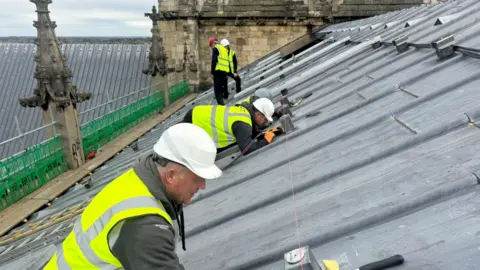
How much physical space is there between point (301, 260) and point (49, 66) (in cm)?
864

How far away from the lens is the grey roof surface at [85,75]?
18.1 m

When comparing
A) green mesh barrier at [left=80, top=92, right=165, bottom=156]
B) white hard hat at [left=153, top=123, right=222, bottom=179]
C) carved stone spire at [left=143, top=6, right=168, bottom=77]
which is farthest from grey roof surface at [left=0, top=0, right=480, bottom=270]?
carved stone spire at [left=143, top=6, right=168, bottom=77]

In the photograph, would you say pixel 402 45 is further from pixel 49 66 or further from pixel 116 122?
pixel 116 122

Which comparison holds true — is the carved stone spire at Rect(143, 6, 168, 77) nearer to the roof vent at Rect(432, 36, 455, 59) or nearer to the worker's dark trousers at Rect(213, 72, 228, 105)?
the worker's dark trousers at Rect(213, 72, 228, 105)

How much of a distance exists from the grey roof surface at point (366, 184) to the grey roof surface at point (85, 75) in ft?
49.3

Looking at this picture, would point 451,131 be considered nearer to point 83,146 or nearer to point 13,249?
point 13,249

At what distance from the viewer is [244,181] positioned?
11.9 feet

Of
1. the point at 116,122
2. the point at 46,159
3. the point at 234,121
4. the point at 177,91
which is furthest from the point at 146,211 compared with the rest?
the point at 177,91

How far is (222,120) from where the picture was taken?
4.96 metres

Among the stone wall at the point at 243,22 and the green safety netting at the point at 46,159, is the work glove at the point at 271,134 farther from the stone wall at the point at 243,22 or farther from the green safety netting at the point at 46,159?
the stone wall at the point at 243,22

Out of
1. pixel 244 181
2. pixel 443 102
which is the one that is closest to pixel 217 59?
pixel 244 181

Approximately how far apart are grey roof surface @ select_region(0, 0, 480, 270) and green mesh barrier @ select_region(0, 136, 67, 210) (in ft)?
9.17

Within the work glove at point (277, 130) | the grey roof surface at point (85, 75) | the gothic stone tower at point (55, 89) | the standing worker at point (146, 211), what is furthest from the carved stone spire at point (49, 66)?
the grey roof surface at point (85, 75)

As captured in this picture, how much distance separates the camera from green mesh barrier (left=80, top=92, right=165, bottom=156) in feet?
34.0
